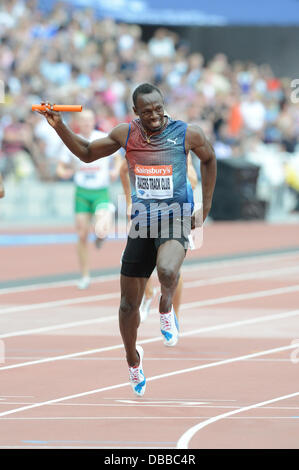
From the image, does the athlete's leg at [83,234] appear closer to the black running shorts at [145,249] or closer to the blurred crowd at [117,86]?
the black running shorts at [145,249]

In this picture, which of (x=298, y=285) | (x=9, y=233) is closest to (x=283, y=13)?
(x=9, y=233)

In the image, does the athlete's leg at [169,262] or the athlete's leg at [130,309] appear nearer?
the athlete's leg at [169,262]

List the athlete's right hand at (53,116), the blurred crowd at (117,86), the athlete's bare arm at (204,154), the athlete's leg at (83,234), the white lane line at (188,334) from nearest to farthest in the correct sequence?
the athlete's right hand at (53,116) < the athlete's bare arm at (204,154) < the white lane line at (188,334) < the athlete's leg at (83,234) < the blurred crowd at (117,86)

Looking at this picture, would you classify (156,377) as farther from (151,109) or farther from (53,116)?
(53,116)

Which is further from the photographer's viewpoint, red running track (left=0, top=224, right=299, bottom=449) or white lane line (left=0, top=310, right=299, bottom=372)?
white lane line (left=0, top=310, right=299, bottom=372)

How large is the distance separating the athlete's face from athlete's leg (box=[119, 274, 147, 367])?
Result: 1140 millimetres

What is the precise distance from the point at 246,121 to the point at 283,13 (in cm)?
537

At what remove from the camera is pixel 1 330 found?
38.5 ft

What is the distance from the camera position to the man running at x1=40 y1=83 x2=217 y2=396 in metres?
8.17

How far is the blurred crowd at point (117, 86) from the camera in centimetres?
2453

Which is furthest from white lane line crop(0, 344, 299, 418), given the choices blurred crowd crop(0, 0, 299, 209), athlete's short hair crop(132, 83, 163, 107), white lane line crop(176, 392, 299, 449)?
blurred crowd crop(0, 0, 299, 209)

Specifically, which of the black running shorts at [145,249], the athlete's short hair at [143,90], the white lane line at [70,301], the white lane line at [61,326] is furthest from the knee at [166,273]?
the white lane line at [70,301]

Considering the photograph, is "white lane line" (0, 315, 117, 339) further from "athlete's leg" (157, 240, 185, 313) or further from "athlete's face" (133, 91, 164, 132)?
"athlete's face" (133, 91, 164, 132)

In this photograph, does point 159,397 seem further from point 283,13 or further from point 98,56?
point 283,13
